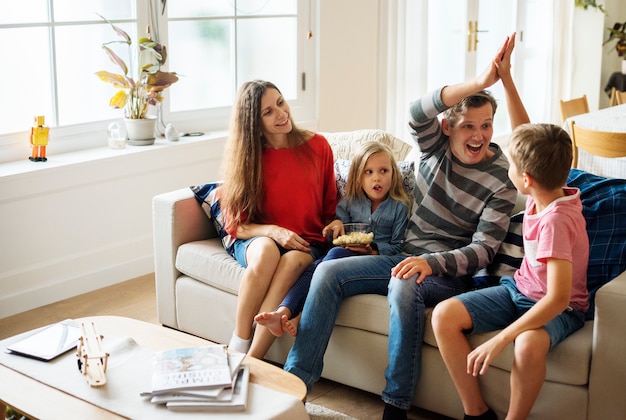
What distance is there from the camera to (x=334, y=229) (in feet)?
9.48

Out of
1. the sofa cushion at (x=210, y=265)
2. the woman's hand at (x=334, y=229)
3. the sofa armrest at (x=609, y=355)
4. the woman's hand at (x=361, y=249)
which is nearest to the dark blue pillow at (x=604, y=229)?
the sofa armrest at (x=609, y=355)

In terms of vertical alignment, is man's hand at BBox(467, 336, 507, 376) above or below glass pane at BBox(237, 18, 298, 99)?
below

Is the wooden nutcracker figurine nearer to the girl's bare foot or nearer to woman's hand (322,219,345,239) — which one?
woman's hand (322,219,345,239)

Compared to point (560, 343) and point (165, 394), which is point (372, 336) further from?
point (165, 394)

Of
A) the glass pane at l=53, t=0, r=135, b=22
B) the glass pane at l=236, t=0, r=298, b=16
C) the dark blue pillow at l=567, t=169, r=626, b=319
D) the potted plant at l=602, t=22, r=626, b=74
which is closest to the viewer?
the dark blue pillow at l=567, t=169, r=626, b=319

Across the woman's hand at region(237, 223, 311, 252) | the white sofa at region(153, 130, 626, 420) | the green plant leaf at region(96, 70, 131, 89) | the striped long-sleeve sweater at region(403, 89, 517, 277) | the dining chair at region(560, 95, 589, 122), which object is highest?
the green plant leaf at region(96, 70, 131, 89)

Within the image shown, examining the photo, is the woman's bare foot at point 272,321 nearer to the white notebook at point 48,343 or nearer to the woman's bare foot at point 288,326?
the woman's bare foot at point 288,326

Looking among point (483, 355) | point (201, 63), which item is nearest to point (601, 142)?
point (483, 355)

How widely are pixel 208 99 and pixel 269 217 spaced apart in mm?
1737

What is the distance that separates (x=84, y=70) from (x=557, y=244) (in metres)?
2.59

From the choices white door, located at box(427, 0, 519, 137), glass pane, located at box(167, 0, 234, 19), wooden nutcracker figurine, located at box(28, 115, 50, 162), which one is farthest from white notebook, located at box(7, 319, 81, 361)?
white door, located at box(427, 0, 519, 137)

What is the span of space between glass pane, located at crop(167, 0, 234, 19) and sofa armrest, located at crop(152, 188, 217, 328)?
1442 millimetres

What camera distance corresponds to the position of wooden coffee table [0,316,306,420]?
6.60ft

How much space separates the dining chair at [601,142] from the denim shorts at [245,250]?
1.59 m
